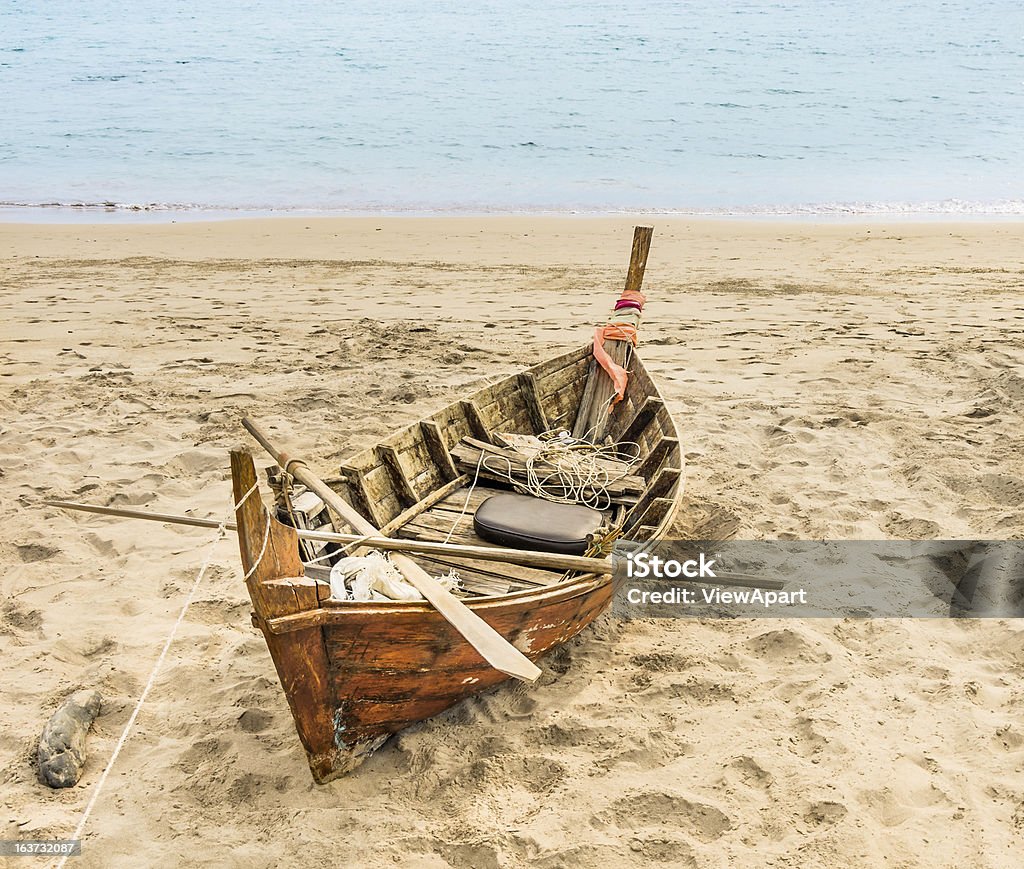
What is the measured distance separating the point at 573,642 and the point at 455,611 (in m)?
1.53

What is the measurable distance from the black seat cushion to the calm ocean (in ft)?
47.7

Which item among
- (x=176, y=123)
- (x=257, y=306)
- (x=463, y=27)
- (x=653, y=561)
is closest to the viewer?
(x=653, y=561)

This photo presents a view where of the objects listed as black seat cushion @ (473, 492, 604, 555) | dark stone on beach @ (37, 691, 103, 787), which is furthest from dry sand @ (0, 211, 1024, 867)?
black seat cushion @ (473, 492, 604, 555)

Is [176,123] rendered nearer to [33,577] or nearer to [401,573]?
[33,577]

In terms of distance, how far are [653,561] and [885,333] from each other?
6.35 m

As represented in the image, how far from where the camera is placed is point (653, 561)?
199 inches

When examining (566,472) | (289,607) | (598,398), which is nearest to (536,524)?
(566,472)

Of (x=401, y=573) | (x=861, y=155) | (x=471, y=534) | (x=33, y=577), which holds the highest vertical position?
(x=861, y=155)

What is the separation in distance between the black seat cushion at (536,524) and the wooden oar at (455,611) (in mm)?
1081

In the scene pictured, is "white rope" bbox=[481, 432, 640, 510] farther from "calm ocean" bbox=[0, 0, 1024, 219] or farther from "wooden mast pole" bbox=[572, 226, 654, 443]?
"calm ocean" bbox=[0, 0, 1024, 219]

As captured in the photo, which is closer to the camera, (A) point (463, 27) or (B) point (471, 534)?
(B) point (471, 534)

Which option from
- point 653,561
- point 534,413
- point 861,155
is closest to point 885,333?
point 534,413

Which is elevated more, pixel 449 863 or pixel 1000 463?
pixel 1000 463

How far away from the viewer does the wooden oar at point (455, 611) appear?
329 cm
